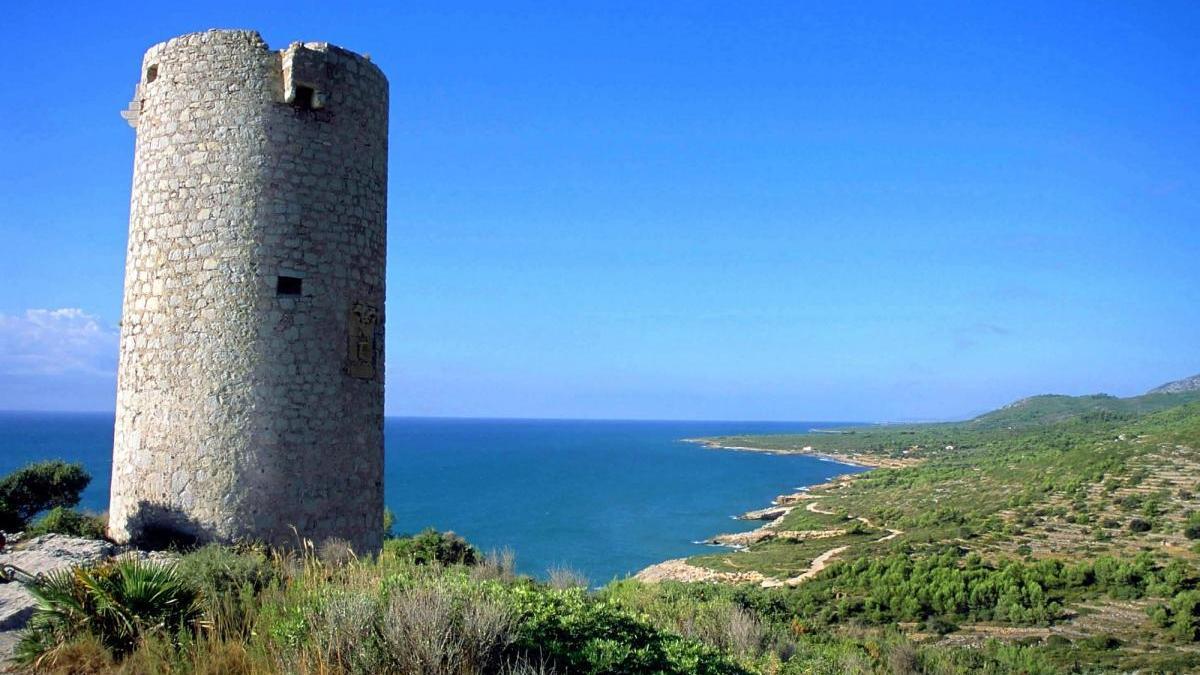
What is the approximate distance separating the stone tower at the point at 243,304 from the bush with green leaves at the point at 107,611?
2597 millimetres

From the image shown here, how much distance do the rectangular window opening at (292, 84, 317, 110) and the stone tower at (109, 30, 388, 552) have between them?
0.01m

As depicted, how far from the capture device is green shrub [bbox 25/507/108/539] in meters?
8.37

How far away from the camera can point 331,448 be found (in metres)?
8.00

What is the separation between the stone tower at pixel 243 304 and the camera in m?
7.64

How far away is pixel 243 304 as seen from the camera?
25.3ft

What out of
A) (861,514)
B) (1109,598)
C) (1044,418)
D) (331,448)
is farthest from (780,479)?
(331,448)

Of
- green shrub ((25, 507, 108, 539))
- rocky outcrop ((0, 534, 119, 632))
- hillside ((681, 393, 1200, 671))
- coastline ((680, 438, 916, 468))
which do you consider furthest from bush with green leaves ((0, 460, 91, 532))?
coastline ((680, 438, 916, 468))

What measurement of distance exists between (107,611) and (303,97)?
17.0 feet

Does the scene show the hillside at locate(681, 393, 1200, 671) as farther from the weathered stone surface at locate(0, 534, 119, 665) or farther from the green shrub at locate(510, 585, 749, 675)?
the weathered stone surface at locate(0, 534, 119, 665)

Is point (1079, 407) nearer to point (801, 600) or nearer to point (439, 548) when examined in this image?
point (801, 600)

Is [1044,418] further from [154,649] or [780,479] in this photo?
[154,649]

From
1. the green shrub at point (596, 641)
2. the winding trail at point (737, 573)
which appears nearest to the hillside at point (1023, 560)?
the winding trail at point (737, 573)

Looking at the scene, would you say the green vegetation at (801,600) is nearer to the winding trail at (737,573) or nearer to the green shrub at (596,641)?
the green shrub at (596,641)

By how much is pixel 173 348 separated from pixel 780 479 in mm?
117186
